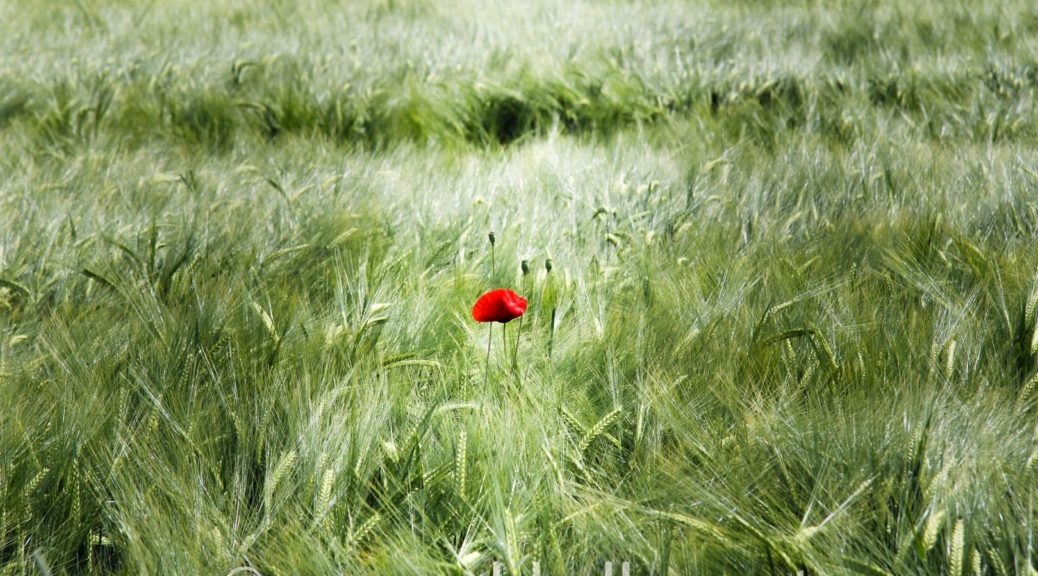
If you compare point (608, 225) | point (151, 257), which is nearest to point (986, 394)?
point (608, 225)

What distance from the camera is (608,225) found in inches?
78.9

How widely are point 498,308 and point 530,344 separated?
0.38 metres

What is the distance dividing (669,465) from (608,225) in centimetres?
97

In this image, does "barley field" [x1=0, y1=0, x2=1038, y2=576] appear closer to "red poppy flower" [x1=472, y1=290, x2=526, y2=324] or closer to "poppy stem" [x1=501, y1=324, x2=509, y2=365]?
"poppy stem" [x1=501, y1=324, x2=509, y2=365]

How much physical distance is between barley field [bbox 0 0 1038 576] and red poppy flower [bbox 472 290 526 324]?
14cm

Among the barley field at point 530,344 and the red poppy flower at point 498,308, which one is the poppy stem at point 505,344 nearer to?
the barley field at point 530,344

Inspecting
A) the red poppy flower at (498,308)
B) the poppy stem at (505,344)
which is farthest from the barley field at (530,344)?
the red poppy flower at (498,308)

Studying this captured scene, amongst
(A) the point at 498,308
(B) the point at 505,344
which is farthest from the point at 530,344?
(A) the point at 498,308

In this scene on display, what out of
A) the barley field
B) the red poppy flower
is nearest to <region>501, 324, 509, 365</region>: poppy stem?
the barley field

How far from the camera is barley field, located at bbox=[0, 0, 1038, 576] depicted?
1.00 metres

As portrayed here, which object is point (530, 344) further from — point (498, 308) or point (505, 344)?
point (498, 308)

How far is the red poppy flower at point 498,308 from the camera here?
1178 mm

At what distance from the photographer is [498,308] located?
1187mm

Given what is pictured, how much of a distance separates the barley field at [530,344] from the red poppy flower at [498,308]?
142 millimetres
